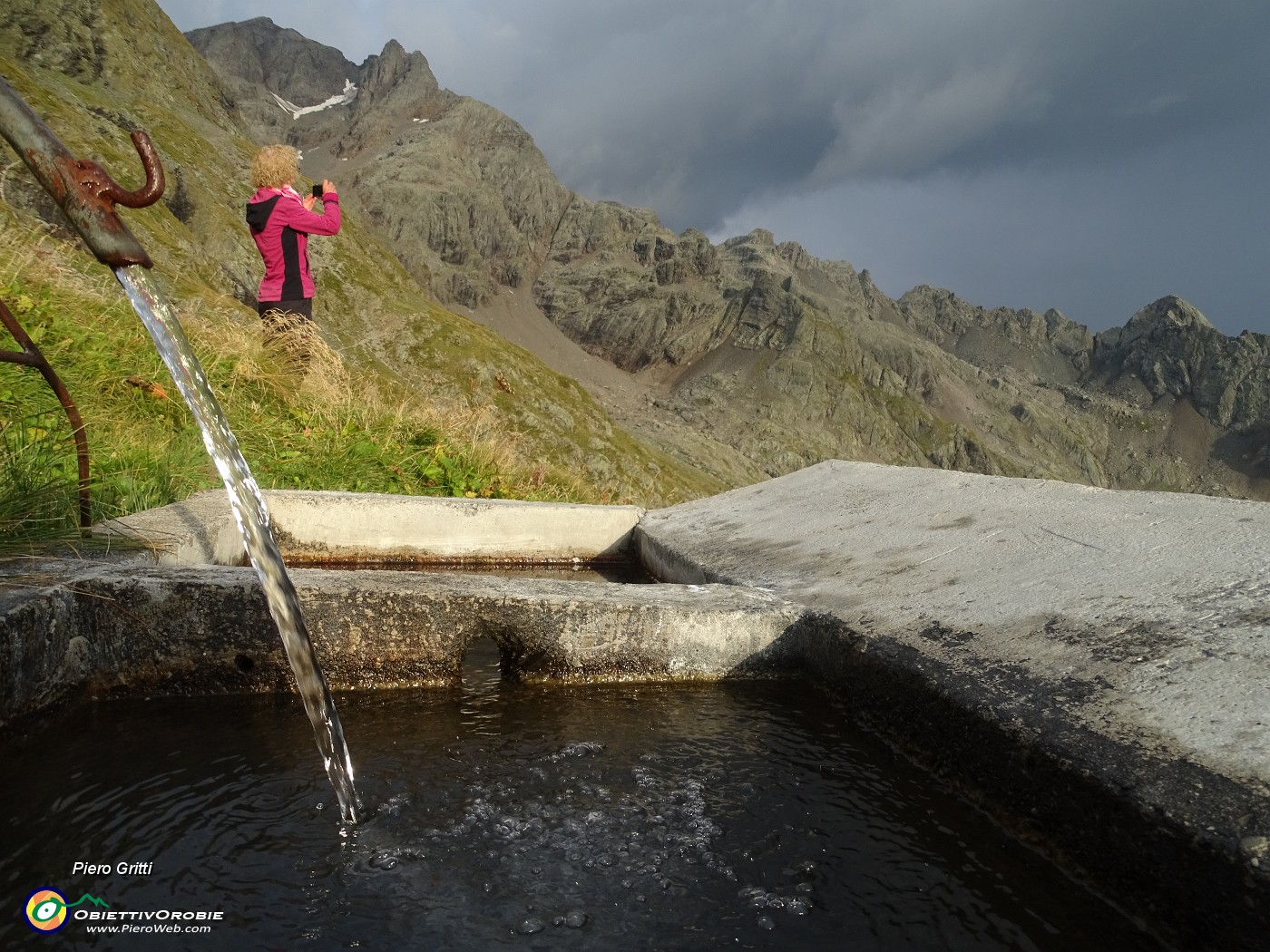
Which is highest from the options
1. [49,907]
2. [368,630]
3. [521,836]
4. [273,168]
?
[273,168]

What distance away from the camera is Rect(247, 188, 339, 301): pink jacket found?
7336mm

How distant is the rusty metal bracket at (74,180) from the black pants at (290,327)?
6.28 m

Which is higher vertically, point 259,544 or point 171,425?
point 171,425

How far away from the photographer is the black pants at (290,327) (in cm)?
816

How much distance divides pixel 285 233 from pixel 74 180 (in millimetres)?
5884

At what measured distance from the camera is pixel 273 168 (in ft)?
24.6

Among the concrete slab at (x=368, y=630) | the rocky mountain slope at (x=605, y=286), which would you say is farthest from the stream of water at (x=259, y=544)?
the rocky mountain slope at (x=605, y=286)

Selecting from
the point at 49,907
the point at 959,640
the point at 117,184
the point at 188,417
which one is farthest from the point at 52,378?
the point at 188,417

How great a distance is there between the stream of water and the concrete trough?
322 mm

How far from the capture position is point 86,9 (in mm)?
47469

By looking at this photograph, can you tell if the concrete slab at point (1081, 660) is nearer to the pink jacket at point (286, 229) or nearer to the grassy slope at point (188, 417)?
the grassy slope at point (188, 417)

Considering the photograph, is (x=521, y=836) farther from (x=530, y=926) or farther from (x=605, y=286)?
(x=605, y=286)

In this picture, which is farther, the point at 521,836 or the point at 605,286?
the point at 605,286

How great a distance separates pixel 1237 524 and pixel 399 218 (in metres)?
151
